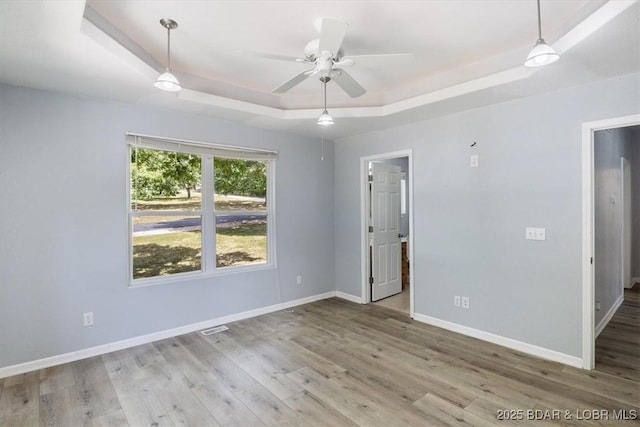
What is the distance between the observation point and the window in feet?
11.4

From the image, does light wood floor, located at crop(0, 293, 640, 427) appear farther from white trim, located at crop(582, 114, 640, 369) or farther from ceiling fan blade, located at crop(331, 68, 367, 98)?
ceiling fan blade, located at crop(331, 68, 367, 98)

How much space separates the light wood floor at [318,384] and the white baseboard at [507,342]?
0.10m

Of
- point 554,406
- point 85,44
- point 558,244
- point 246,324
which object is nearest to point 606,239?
point 558,244

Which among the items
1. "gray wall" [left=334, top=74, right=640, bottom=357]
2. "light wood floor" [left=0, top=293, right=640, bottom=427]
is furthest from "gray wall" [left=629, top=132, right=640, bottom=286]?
"gray wall" [left=334, top=74, right=640, bottom=357]

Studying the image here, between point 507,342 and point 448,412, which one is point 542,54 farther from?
point 507,342

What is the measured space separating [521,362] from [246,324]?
9.47ft

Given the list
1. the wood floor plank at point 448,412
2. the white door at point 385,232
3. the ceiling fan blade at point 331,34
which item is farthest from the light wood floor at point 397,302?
the ceiling fan blade at point 331,34

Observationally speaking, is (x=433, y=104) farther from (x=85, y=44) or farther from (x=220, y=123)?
(x=85, y=44)

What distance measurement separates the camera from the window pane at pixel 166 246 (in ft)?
11.4

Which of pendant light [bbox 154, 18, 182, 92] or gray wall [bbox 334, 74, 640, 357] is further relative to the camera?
gray wall [bbox 334, 74, 640, 357]

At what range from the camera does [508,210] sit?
3.26 m

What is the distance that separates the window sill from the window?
0.02 meters

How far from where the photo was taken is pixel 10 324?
274 centimetres

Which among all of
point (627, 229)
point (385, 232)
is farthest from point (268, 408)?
point (627, 229)
